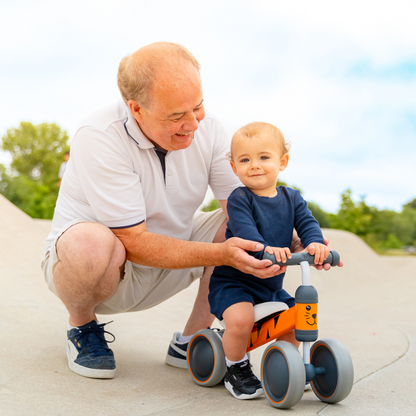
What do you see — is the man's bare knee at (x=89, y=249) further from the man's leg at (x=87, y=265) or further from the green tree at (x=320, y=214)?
the green tree at (x=320, y=214)

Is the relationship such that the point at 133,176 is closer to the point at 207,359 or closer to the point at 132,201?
the point at 132,201

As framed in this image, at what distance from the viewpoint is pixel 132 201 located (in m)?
2.32

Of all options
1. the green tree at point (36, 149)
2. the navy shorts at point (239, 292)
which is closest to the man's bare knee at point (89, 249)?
the navy shorts at point (239, 292)

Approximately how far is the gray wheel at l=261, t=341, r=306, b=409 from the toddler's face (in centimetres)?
74

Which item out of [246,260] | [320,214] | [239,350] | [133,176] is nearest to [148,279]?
[133,176]

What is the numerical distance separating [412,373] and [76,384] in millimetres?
1826

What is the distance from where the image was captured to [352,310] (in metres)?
5.77

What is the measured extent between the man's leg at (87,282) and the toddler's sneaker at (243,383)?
24.4 inches

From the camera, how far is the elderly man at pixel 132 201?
86.5 inches

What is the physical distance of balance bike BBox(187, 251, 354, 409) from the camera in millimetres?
1821

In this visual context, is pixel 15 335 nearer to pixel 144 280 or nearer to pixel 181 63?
pixel 144 280

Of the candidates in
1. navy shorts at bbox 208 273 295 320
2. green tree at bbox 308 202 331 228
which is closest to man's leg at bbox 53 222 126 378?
navy shorts at bbox 208 273 295 320

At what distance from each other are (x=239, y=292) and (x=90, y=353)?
0.84 meters

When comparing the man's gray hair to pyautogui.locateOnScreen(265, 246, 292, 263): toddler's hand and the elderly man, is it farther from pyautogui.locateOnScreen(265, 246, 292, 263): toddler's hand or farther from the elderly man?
pyautogui.locateOnScreen(265, 246, 292, 263): toddler's hand
